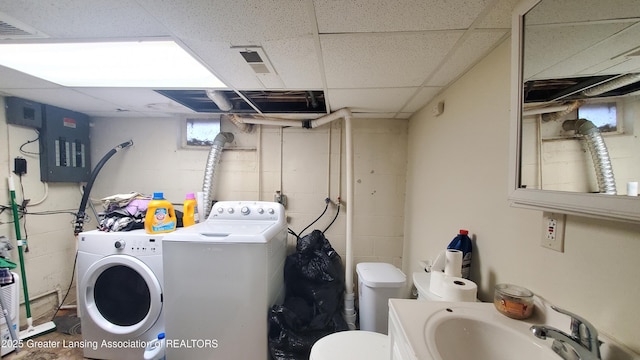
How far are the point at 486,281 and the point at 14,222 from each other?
3.40m

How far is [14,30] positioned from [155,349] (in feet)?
6.20

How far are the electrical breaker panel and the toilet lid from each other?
280cm

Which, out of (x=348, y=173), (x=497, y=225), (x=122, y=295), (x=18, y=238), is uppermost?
(x=348, y=173)

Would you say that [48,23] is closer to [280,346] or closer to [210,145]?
[210,145]

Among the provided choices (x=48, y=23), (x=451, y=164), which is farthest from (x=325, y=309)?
(x=48, y=23)

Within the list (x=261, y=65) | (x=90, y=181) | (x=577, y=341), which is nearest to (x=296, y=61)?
(x=261, y=65)

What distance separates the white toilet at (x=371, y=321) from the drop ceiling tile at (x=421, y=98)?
1349mm

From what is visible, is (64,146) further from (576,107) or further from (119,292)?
(576,107)

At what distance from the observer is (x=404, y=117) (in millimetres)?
2158

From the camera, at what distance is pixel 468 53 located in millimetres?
1040

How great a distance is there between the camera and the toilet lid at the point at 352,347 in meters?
1.08

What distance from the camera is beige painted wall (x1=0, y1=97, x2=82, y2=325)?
5.89 feet

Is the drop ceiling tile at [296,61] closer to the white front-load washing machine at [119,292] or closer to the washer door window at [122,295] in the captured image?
the white front-load washing machine at [119,292]

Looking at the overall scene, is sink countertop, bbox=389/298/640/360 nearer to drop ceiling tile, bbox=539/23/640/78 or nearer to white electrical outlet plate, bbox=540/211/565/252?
white electrical outlet plate, bbox=540/211/565/252
